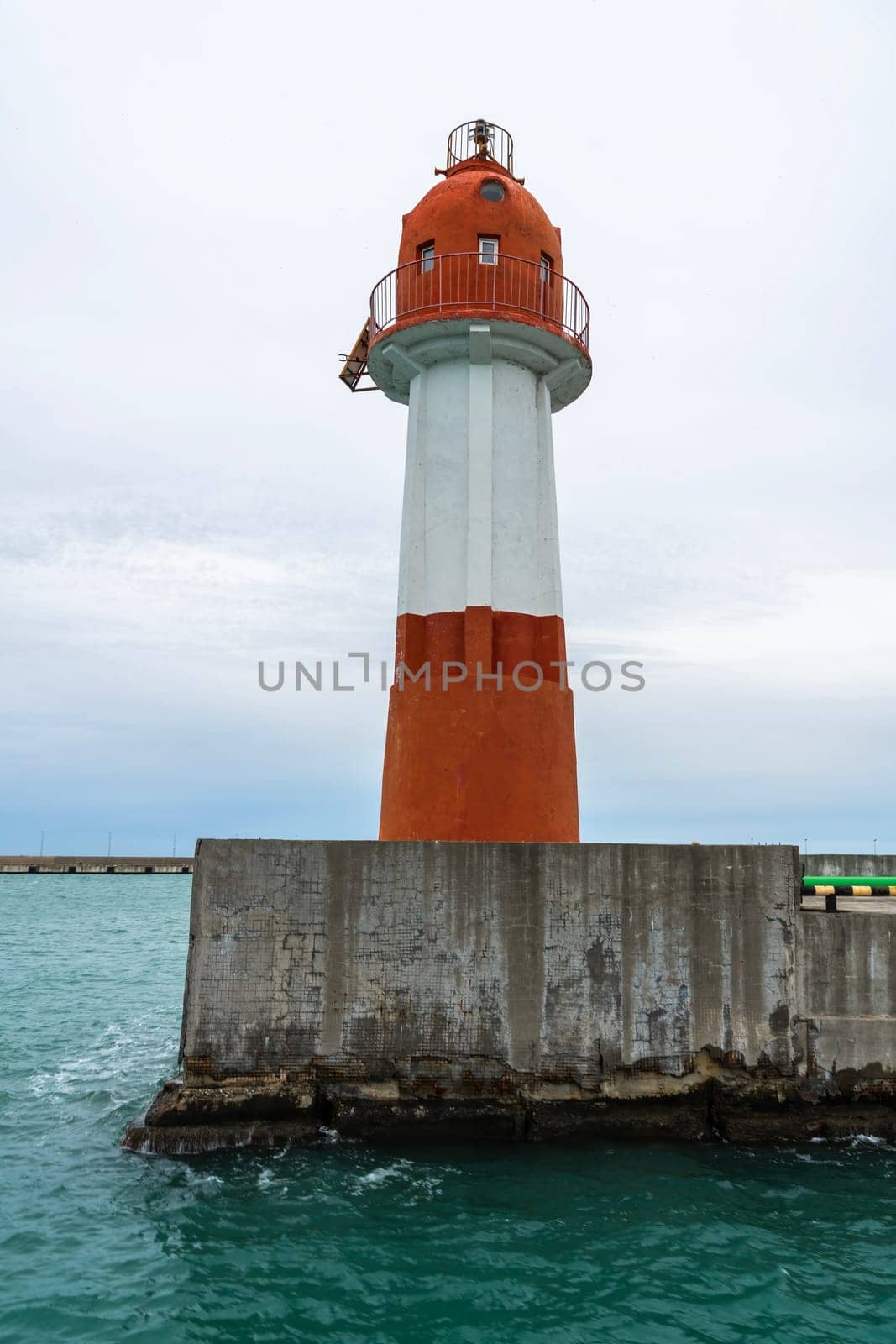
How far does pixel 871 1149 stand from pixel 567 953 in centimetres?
357

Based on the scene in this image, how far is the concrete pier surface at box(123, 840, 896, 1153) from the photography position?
9.48 meters

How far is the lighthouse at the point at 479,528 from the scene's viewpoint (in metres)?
12.9

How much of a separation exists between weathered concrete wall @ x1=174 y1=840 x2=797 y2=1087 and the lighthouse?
2822mm

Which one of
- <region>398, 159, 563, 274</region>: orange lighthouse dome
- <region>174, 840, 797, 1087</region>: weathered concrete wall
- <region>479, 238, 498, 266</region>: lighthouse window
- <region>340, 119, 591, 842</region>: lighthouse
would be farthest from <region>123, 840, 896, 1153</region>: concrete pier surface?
<region>398, 159, 563, 274</region>: orange lighthouse dome

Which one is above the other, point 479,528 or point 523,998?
point 479,528

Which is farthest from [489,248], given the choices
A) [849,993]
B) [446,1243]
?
[446,1243]

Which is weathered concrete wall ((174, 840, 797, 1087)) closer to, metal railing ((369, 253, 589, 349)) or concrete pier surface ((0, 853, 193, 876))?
metal railing ((369, 253, 589, 349))

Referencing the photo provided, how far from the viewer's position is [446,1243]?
7469 mm

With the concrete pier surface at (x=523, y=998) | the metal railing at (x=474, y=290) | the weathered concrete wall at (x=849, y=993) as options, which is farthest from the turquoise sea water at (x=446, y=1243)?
the metal railing at (x=474, y=290)

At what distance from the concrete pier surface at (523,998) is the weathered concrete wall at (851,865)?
442cm

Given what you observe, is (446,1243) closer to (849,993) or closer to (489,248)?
(849,993)

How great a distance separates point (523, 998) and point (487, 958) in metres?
0.53

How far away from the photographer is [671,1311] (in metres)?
6.69

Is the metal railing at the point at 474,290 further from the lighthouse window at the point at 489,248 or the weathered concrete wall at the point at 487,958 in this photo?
the weathered concrete wall at the point at 487,958
